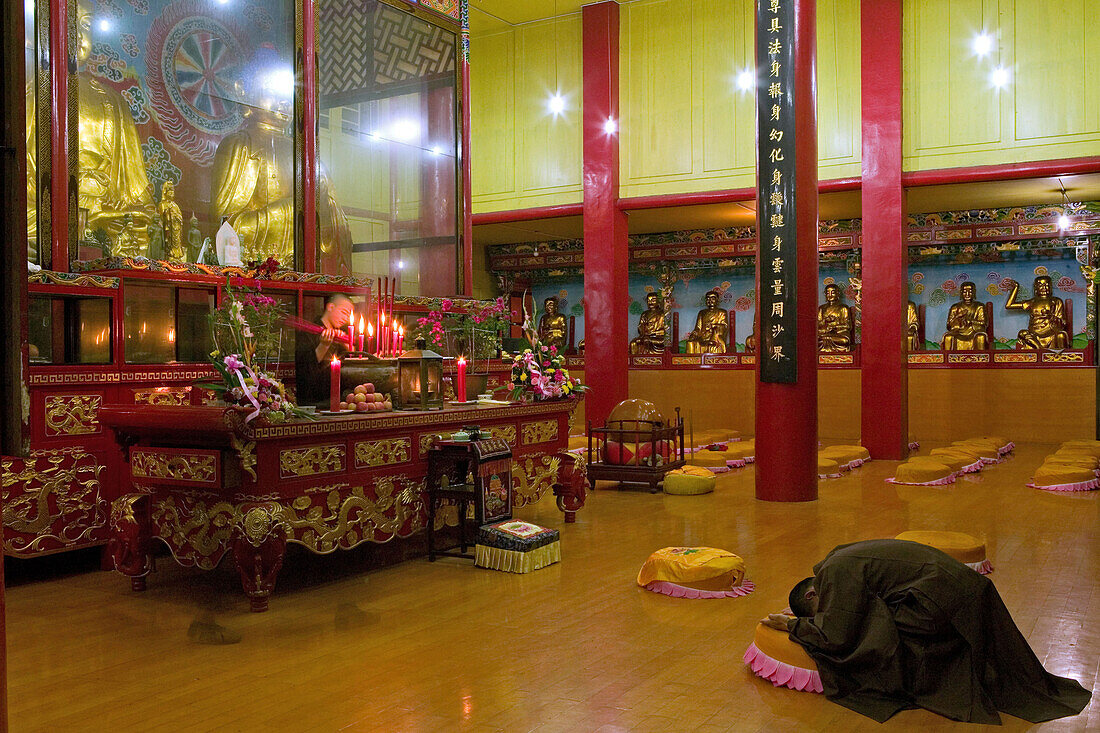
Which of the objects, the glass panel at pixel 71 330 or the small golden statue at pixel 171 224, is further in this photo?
the small golden statue at pixel 171 224

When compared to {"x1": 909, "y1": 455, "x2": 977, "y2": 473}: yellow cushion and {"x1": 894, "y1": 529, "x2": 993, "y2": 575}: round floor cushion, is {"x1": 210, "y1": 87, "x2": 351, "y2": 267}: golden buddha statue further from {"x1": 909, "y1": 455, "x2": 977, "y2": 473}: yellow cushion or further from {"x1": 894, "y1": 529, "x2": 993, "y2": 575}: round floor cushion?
{"x1": 909, "y1": 455, "x2": 977, "y2": 473}: yellow cushion

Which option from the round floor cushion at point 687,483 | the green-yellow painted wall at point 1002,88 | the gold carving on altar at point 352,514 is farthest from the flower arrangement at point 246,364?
the green-yellow painted wall at point 1002,88

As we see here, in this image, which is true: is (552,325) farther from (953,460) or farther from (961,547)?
(961,547)

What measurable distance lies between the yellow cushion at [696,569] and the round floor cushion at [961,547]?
1.01 meters

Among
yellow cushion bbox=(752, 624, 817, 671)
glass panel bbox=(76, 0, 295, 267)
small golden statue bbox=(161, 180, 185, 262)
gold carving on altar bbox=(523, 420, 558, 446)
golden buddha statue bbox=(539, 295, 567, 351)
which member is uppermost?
glass panel bbox=(76, 0, 295, 267)

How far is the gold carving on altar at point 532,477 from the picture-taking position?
5.85 metres

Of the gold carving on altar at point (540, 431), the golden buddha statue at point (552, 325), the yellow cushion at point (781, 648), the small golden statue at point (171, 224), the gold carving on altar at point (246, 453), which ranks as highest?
the small golden statue at point (171, 224)

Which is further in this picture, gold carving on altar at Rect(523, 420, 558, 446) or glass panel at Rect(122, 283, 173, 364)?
gold carving on altar at Rect(523, 420, 558, 446)

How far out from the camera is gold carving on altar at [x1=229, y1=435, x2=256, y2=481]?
4.09 metres

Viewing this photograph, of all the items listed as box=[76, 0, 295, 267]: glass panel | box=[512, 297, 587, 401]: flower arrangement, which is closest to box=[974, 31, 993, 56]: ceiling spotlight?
box=[512, 297, 587, 401]: flower arrangement

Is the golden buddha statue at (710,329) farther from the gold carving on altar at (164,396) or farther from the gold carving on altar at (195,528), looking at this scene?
the gold carving on altar at (195,528)

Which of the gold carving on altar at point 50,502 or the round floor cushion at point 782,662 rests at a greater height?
the gold carving on altar at point 50,502

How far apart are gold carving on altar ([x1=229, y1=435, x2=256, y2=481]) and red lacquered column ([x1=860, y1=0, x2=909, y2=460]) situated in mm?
7614

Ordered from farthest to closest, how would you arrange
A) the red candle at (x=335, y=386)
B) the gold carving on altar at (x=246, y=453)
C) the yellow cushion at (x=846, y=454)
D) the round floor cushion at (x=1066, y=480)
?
the yellow cushion at (x=846, y=454) < the round floor cushion at (x=1066, y=480) < the red candle at (x=335, y=386) < the gold carving on altar at (x=246, y=453)
